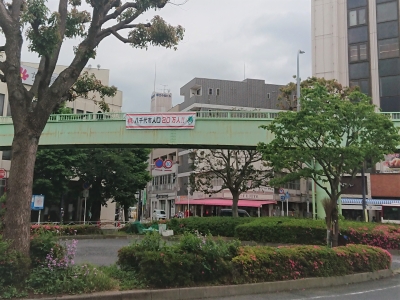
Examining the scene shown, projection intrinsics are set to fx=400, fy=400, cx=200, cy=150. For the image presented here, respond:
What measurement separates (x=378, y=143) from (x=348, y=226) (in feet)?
19.6

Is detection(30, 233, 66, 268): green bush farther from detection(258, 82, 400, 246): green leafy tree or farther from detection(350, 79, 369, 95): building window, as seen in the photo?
detection(350, 79, 369, 95): building window

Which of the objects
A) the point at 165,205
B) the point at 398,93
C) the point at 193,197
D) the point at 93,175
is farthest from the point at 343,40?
the point at 165,205

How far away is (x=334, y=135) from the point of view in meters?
14.7

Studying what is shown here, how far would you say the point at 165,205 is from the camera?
6606cm

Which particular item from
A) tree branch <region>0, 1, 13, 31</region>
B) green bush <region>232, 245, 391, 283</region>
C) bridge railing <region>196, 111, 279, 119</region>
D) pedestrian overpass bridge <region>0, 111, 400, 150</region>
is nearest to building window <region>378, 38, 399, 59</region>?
pedestrian overpass bridge <region>0, 111, 400, 150</region>

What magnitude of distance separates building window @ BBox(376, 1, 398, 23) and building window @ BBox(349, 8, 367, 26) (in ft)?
4.67

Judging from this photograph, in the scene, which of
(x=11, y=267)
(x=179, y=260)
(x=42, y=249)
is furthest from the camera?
(x=179, y=260)

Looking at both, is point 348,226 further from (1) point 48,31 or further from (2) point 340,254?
(1) point 48,31

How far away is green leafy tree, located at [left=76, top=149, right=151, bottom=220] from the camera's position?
107 ft

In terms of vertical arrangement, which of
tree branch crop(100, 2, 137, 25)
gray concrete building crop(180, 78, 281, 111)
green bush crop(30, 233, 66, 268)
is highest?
gray concrete building crop(180, 78, 281, 111)

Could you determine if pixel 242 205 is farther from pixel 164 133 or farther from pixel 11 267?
pixel 11 267

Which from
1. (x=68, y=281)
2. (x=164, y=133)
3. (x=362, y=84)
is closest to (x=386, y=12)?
(x=362, y=84)

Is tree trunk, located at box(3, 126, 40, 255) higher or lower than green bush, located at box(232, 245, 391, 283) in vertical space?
higher

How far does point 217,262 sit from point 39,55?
19.2 feet
